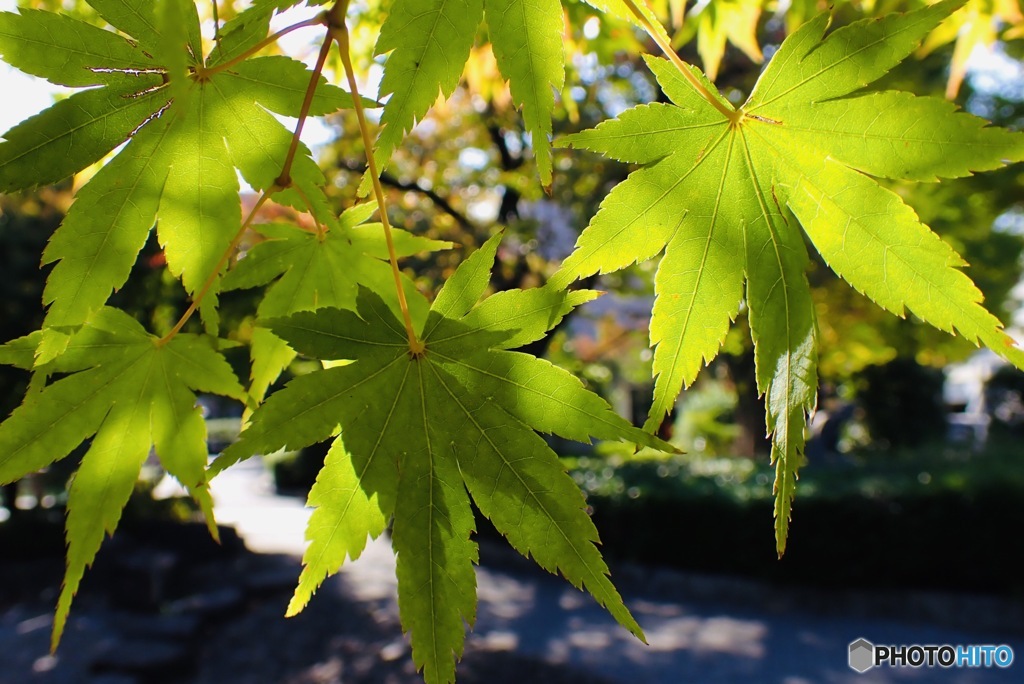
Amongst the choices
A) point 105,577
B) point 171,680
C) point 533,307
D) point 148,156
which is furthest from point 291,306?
point 105,577

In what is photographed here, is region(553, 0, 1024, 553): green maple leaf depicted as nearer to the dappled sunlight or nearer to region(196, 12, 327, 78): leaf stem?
region(196, 12, 327, 78): leaf stem

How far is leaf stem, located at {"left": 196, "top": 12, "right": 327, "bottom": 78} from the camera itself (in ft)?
2.36

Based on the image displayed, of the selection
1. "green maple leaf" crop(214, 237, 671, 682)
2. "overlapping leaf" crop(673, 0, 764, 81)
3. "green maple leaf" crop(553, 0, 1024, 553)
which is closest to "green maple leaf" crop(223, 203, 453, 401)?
"green maple leaf" crop(214, 237, 671, 682)

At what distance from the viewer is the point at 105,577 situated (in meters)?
7.11

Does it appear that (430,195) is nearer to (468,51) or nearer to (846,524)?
(468,51)

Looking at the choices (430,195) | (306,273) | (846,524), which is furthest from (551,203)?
(306,273)

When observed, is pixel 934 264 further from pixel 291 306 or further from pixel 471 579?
pixel 291 306

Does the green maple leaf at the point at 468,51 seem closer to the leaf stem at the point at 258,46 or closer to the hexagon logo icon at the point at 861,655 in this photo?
the leaf stem at the point at 258,46

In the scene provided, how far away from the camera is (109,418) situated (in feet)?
2.69

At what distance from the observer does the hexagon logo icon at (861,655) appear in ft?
17.2

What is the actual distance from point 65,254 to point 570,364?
8.12 feet

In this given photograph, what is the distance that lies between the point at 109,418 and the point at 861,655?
18.9 feet

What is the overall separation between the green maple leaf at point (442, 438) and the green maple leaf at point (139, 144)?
0.55ft

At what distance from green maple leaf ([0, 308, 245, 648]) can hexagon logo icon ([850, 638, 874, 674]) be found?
18.0ft
